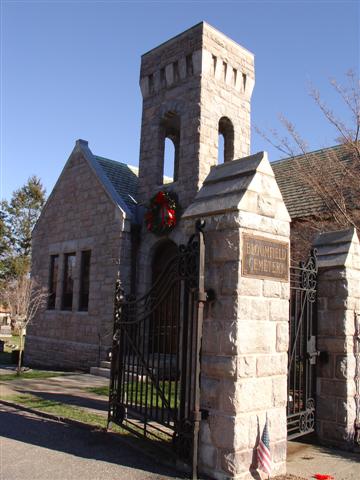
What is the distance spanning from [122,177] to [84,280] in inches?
165

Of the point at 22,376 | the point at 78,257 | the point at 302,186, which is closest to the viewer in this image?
the point at 22,376

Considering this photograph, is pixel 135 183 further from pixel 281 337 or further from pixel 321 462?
pixel 321 462

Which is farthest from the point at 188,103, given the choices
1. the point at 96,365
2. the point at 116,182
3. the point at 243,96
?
the point at 96,365

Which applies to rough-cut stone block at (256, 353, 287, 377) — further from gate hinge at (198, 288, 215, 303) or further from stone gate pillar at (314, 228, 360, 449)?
stone gate pillar at (314, 228, 360, 449)

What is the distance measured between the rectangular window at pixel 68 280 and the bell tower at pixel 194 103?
4.16 m

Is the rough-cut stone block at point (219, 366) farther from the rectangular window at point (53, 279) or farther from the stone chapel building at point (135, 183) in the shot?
the rectangular window at point (53, 279)

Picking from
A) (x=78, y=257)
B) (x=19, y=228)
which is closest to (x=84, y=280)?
(x=78, y=257)

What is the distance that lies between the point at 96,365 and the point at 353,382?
381 inches

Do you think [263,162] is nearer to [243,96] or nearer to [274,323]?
[274,323]

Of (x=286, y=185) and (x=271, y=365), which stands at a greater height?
(x=286, y=185)

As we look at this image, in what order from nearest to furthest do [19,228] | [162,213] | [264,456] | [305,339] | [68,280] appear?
1. [264,456]
2. [305,339]
3. [162,213]
4. [68,280]
5. [19,228]

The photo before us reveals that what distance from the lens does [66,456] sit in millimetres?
5453

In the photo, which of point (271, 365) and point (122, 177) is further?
point (122, 177)

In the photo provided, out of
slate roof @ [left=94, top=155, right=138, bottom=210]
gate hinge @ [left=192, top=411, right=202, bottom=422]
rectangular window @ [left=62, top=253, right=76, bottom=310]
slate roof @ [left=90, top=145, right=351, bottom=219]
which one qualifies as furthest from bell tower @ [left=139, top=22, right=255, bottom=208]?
gate hinge @ [left=192, top=411, right=202, bottom=422]
